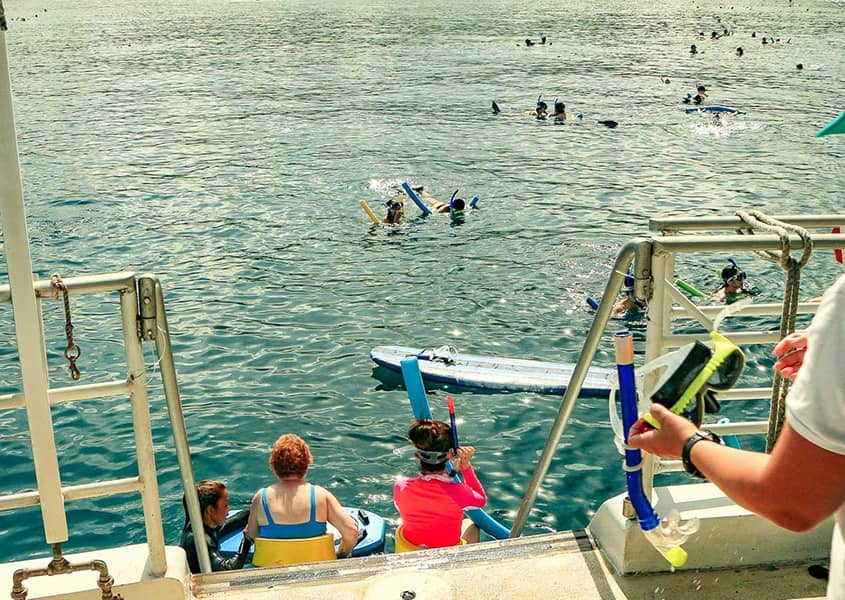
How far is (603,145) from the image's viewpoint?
85.1 feet

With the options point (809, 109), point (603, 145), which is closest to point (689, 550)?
point (603, 145)

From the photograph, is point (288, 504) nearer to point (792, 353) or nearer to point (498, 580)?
point (498, 580)

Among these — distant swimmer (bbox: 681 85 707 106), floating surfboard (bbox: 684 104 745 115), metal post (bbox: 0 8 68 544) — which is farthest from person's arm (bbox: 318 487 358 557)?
distant swimmer (bbox: 681 85 707 106)

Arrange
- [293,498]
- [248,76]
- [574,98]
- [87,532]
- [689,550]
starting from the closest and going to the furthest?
[689,550] → [293,498] → [87,532] → [574,98] → [248,76]

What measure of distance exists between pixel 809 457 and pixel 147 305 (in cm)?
254

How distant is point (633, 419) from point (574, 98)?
32000mm

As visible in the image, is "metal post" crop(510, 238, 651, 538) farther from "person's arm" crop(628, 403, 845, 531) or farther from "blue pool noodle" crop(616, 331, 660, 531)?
"person's arm" crop(628, 403, 845, 531)

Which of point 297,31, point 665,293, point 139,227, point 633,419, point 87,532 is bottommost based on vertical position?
point 87,532

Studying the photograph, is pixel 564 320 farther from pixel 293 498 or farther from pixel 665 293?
pixel 665 293

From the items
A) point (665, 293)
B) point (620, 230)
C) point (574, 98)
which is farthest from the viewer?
point (574, 98)

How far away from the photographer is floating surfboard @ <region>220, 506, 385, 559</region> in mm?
6134

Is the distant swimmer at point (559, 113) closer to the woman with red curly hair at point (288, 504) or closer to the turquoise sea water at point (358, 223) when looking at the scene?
the turquoise sea water at point (358, 223)

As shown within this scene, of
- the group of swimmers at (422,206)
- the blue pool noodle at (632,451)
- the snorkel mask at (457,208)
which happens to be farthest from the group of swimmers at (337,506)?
the snorkel mask at (457,208)

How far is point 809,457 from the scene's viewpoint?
1.90 meters
